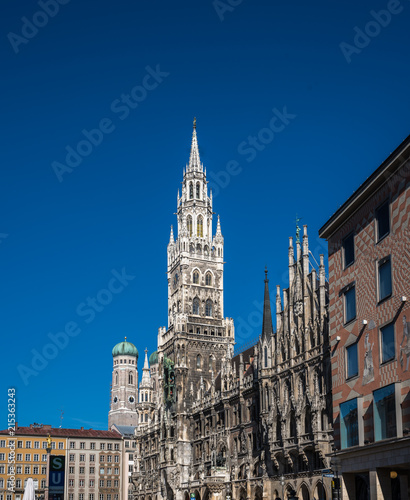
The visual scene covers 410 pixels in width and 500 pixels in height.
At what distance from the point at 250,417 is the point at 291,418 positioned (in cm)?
1492

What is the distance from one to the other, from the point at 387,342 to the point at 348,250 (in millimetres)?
7448

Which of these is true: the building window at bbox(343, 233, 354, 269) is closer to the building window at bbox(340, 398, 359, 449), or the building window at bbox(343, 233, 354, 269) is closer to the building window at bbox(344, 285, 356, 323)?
the building window at bbox(344, 285, 356, 323)

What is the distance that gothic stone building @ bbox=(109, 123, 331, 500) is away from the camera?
67.6m

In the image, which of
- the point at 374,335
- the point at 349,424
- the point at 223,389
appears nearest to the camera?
the point at 374,335

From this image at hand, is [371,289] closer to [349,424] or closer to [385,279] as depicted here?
[385,279]

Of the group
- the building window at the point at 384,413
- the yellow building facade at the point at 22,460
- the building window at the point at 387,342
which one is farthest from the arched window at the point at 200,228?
the building window at the point at 384,413

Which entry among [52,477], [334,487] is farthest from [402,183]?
A: [52,477]

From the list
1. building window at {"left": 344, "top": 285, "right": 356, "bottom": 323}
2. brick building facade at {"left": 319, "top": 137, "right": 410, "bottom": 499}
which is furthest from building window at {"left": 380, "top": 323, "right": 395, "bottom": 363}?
building window at {"left": 344, "top": 285, "right": 356, "bottom": 323}

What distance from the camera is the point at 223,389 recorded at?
93.2 m

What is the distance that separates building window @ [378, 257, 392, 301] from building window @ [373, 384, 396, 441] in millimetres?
4594

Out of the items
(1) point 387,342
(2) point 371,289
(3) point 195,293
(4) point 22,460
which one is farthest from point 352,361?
(4) point 22,460

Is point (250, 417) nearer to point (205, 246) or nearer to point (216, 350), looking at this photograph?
point (216, 350)

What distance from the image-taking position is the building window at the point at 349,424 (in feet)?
123

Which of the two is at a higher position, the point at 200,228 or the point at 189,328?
the point at 200,228
